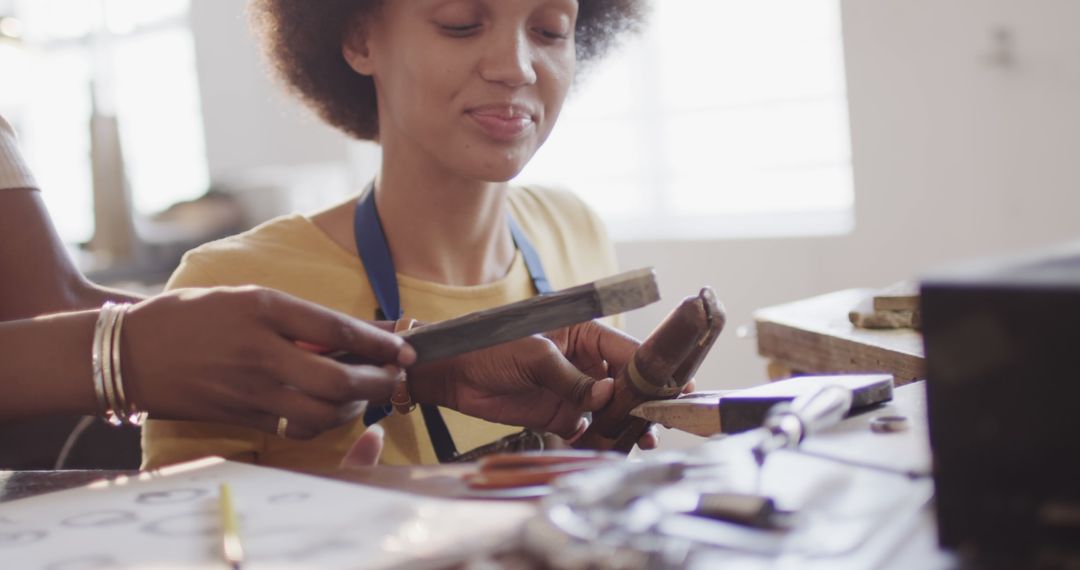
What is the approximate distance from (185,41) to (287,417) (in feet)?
18.4

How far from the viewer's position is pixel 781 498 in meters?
0.60

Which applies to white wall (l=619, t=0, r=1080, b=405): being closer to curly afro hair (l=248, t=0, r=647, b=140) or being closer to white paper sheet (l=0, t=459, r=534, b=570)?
curly afro hair (l=248, t=0, r=647, b=140)

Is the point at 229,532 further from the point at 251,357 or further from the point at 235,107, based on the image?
the point at 235,107

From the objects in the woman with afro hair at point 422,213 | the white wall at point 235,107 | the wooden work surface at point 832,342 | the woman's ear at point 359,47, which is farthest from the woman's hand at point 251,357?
the white wall at point 235,107

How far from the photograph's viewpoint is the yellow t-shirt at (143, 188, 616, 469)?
1253mm

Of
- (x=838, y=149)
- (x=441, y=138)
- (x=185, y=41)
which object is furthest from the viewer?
(x=185, y=41)

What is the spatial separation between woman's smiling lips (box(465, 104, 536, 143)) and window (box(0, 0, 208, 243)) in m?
4.64

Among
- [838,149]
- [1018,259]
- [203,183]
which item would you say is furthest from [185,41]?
[1018,259]

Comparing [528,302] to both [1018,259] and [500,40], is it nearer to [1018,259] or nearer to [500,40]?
[1018,259]

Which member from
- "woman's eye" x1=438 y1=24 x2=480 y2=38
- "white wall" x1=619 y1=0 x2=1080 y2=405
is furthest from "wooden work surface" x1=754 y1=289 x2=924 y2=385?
"white wall" x1=619 y1=0 x2=1080 y2=405

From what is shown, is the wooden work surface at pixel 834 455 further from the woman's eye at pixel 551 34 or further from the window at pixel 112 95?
the window at pixel 112 95

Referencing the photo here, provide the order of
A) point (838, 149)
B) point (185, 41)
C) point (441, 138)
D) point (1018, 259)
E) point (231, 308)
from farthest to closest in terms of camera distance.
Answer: point (185, 41) < point (838, 149) < point (441, 138) < point (231, 308) < point (1018, 259)

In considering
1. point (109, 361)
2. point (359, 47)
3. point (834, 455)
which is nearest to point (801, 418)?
point (834, 455)

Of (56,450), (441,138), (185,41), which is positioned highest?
(185,41)
